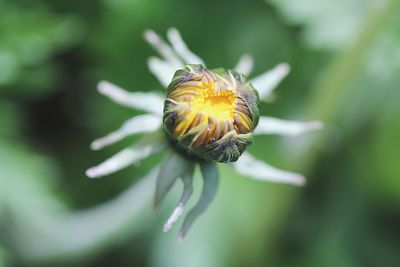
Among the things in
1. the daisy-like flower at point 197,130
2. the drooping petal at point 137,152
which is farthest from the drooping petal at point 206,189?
the drooping petal at point 137,152

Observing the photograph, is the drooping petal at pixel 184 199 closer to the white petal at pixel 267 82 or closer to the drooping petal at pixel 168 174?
the drooping petal at pixel 168 174

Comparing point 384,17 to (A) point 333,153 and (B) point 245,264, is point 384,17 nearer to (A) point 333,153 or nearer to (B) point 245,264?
(A) point 333,153

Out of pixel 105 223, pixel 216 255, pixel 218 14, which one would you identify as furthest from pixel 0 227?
pixel 218 14

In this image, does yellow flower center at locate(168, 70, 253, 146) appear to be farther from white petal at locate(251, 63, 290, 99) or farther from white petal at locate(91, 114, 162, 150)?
white petal at locate(251, 63, 290, 99)

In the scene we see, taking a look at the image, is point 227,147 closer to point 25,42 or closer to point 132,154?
point 132,154

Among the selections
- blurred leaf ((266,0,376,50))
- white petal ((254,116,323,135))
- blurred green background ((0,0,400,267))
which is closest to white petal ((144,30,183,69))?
white petal ((254,116,323,135))

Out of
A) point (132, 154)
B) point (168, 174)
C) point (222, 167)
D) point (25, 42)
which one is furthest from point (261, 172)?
point (25, 42)

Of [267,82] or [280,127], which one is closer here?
[280,127]
